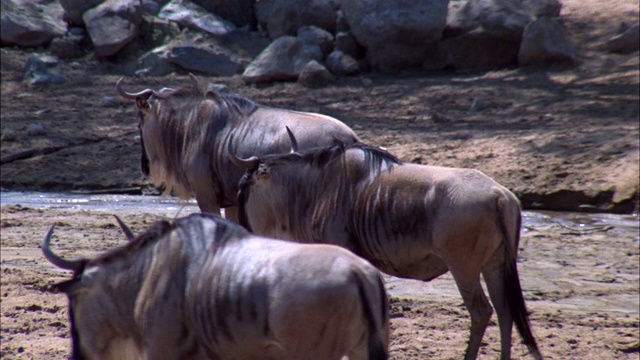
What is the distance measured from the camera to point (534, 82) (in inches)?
473

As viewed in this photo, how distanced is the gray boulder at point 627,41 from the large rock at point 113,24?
→ 7040 millimetres

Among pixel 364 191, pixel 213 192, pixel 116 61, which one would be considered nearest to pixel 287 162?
pixel 364 191

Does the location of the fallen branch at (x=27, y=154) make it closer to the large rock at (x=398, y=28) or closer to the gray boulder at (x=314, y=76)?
the gray boulder at (x=314, y=76)

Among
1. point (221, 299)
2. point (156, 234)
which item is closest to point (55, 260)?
point (156, 234)

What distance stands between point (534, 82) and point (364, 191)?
A: 7613 millimetres

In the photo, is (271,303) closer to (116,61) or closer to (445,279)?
(445,279)

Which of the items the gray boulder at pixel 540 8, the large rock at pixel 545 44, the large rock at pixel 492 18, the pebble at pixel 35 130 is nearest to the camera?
the pebble at pixel 35 130

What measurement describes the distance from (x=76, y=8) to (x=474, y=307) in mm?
11801

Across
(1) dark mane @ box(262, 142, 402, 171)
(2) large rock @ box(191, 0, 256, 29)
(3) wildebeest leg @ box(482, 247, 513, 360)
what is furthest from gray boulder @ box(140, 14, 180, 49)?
(3) wildebeest leg @ box(482, 247, 513, 360)

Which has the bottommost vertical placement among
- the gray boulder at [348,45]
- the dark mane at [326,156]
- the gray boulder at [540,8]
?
the gray boulder at [348,45]

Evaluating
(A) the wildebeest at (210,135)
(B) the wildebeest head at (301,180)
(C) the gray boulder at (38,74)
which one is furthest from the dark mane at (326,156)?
(C) the gray boulder at (38,74)

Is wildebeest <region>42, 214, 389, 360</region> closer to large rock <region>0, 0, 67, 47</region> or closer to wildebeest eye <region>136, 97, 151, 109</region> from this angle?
wildebeest eye <region>136, 97, 151, 109</region>

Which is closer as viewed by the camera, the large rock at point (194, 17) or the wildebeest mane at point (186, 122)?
the wildebeest mane at point (186, 122)

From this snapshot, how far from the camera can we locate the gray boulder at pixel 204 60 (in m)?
13.9
